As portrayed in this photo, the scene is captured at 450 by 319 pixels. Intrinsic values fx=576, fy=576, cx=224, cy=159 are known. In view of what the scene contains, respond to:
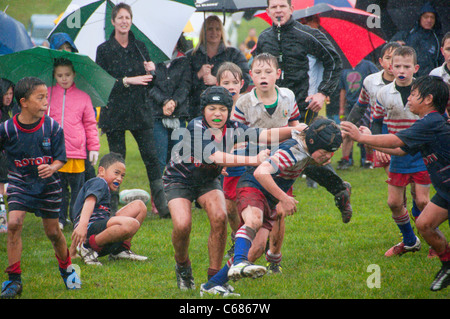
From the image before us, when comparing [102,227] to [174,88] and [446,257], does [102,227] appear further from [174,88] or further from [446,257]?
[446,257]

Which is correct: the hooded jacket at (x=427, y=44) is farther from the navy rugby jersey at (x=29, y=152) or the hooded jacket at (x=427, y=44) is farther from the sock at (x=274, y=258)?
the navy rugby jersey at (x=29, y=152)

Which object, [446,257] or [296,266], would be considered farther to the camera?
[296,266]

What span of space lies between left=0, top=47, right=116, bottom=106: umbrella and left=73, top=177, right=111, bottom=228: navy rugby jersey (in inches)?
54.3

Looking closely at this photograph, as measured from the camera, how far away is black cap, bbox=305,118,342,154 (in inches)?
183

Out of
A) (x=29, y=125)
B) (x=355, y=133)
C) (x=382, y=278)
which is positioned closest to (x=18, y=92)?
(x=29, y=125)

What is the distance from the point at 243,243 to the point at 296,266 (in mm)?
1438

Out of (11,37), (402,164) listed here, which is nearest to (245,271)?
(402,164)

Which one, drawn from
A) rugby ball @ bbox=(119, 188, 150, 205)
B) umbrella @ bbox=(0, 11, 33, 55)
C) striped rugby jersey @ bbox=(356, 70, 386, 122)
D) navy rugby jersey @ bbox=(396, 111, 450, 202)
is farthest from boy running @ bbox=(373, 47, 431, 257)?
umbrella @ bbox=(0, 11, 33, 55)

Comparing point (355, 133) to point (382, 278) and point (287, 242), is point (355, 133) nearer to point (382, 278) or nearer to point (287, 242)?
point (382, 278)

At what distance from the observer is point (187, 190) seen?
16.7 feet

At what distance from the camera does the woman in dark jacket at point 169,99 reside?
8.28 m

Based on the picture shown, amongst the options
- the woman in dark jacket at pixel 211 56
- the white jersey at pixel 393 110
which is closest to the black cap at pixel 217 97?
the white jersey at pixel 393 110

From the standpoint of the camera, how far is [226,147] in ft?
16.8

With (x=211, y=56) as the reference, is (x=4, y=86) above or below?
below
